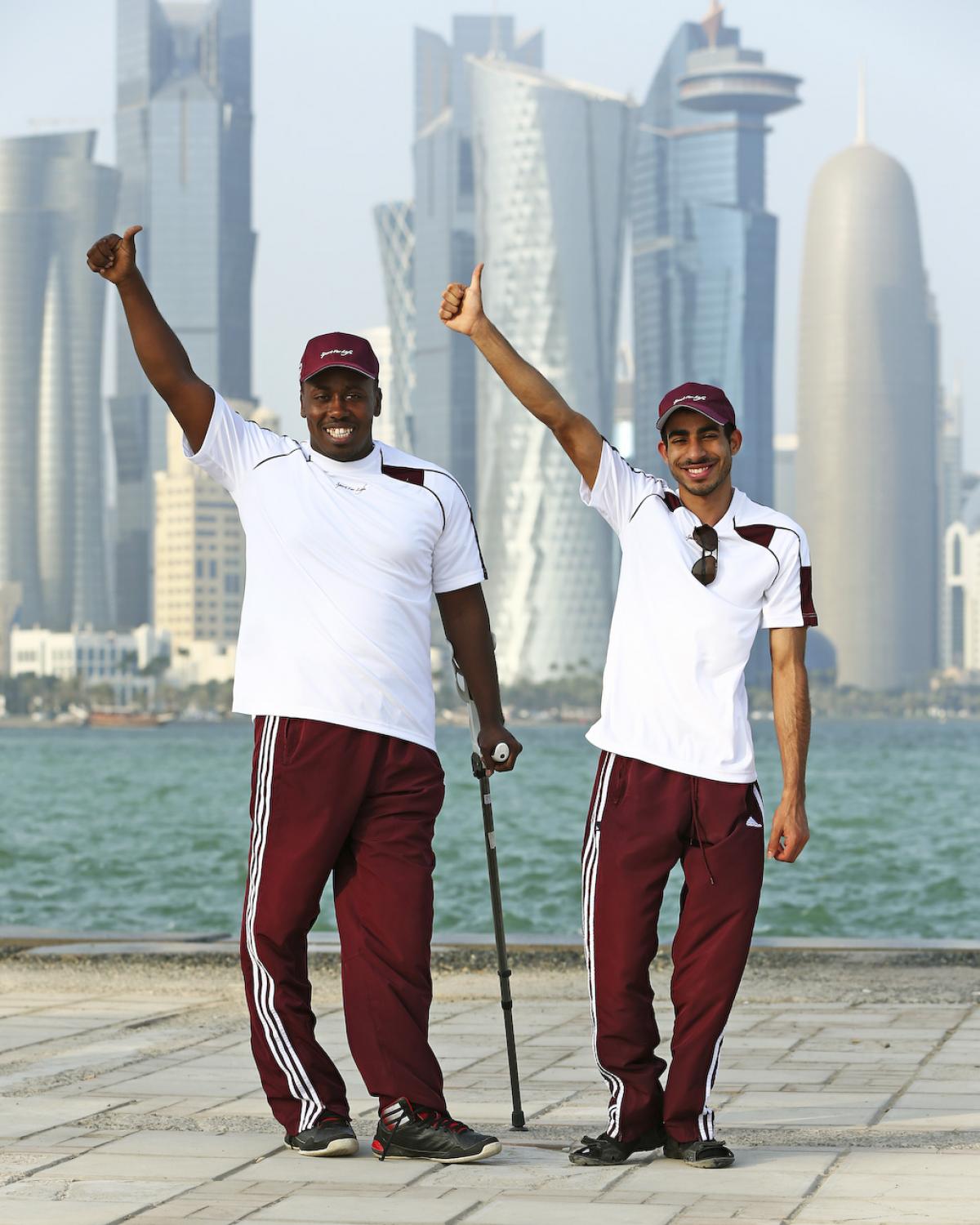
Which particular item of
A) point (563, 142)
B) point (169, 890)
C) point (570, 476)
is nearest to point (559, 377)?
point (570, 476)

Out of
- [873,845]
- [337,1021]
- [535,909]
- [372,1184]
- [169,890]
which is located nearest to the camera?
[372,1184]

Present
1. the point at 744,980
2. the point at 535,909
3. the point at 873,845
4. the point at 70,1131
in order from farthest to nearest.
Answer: the point at 873,845 < the point at 535,909 < the point at 744,980 < the point at 70,1131

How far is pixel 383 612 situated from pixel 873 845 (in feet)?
120

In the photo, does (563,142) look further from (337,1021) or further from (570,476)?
(337,1021)

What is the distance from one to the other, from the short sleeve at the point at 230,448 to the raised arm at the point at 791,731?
129cm

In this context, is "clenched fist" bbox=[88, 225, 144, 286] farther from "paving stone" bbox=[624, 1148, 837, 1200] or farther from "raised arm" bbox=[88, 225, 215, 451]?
"paving stone" bbox=[624, 1148, 837, 1200]

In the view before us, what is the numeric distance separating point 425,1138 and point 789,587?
154 cm

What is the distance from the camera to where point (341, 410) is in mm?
4984

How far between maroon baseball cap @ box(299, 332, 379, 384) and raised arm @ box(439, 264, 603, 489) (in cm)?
21

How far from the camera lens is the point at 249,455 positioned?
199 inches

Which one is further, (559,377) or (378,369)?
(559,377)

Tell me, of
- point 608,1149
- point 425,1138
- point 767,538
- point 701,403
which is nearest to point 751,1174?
point 608,1149

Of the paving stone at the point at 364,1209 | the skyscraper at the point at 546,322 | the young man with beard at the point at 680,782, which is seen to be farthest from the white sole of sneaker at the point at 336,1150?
the skyscraper at the point at 546,322

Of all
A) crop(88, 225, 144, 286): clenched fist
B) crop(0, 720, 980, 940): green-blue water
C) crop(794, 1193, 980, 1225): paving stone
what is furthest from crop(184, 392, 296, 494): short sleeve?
crop(0, 720, 980, 940): green-blue water
